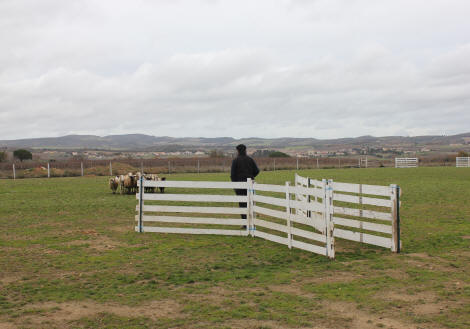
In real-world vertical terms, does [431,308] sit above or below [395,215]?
below

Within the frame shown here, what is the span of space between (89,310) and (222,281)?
2.05 metres

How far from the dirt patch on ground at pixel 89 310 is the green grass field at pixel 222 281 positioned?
1 centimetres

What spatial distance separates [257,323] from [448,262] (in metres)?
4.25

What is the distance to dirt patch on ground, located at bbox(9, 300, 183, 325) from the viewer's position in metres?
5.62

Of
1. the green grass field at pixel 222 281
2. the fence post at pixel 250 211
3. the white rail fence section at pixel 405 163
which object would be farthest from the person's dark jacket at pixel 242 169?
the white rail fence section at pixel 405 163

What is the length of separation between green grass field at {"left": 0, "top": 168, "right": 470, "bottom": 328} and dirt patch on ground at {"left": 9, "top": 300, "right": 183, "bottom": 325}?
0.04 feet

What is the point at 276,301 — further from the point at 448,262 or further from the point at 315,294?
the point at 448,262

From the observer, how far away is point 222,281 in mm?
7199

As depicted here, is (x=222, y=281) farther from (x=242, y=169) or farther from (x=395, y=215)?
(x=242, y=169)

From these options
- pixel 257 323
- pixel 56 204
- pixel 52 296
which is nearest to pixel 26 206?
pixel 56 204

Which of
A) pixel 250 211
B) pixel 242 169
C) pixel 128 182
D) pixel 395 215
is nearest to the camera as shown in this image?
pixel 395 215

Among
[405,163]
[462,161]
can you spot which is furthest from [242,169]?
[462,161]

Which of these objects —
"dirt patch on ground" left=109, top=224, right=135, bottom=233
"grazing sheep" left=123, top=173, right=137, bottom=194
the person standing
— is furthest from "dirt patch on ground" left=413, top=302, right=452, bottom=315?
"grazing sheep" left=123, top=173, right=137, bottom=194

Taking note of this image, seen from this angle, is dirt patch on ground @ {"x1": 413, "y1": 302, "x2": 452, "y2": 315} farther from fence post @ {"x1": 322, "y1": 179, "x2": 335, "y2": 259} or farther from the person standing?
the person standing
